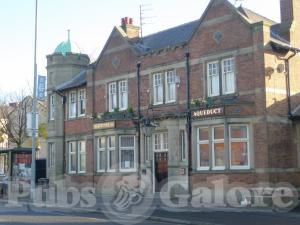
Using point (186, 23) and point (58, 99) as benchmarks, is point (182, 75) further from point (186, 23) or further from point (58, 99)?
point (58, 99)

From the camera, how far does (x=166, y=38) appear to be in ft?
101

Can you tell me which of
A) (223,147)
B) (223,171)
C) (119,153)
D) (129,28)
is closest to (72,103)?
(129,28)

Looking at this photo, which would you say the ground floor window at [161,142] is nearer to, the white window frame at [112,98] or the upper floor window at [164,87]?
the upper floor window at [164,87]

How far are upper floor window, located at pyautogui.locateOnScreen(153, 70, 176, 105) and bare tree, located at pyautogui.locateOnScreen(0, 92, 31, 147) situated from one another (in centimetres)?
3108

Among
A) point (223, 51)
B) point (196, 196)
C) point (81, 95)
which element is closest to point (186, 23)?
point (223, 51)

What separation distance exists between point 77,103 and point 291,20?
15.4 m

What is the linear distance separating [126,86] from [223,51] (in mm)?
7612

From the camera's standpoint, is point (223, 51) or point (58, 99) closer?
point (223, 51)

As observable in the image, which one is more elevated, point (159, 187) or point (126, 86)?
point (126, 86)

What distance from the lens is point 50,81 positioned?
38469 millimetres

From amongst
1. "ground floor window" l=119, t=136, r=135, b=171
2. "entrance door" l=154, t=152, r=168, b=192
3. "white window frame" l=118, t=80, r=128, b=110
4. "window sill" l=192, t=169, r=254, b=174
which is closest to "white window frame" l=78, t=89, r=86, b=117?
"white window frame" l=118, t=80, r=128, b=110

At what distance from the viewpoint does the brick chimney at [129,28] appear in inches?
1304

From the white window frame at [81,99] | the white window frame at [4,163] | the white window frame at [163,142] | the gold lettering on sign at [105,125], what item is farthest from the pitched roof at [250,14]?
the white window frame at [4,163]

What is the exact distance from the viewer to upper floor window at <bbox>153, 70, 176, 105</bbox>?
27828 mm
